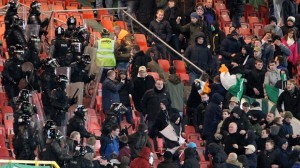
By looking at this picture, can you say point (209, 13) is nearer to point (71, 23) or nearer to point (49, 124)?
point (71, 23)

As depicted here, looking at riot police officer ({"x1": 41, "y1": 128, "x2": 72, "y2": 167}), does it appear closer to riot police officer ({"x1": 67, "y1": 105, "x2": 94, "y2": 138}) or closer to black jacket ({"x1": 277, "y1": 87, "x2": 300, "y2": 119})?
riot police officer ({"x1": 67, "y1": 105, "x2": 94, "y2": 138})

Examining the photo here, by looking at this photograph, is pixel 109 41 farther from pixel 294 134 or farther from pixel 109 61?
pixel 294 134

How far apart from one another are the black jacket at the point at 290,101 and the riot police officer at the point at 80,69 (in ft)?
13.3

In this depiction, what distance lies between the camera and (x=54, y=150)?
31.8 metres

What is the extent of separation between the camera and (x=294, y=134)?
36500mm

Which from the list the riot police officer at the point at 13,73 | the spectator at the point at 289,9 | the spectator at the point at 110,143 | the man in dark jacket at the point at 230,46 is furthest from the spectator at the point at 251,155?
the spectator at the point at 289,9

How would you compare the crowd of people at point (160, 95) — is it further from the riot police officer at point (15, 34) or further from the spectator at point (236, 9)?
the spectator at point (236, 9)

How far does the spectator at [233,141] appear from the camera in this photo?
34531 millimetres

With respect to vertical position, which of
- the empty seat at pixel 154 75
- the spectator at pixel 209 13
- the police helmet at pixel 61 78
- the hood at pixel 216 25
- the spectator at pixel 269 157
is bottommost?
the spectator at pixel 269 157

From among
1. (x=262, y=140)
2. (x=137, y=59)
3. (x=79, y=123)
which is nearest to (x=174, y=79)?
(x=137, y=59)

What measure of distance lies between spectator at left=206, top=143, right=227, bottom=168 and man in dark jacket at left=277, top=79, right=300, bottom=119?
3.64 m

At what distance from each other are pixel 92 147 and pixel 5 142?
183cm

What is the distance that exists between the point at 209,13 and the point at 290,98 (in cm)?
466

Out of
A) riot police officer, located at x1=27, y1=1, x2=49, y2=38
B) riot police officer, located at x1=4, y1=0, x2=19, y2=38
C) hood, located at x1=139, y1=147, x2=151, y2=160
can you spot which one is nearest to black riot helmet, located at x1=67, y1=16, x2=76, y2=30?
Result: riot police officer, located at x1=27, y1=1, x2=49, y2=38
